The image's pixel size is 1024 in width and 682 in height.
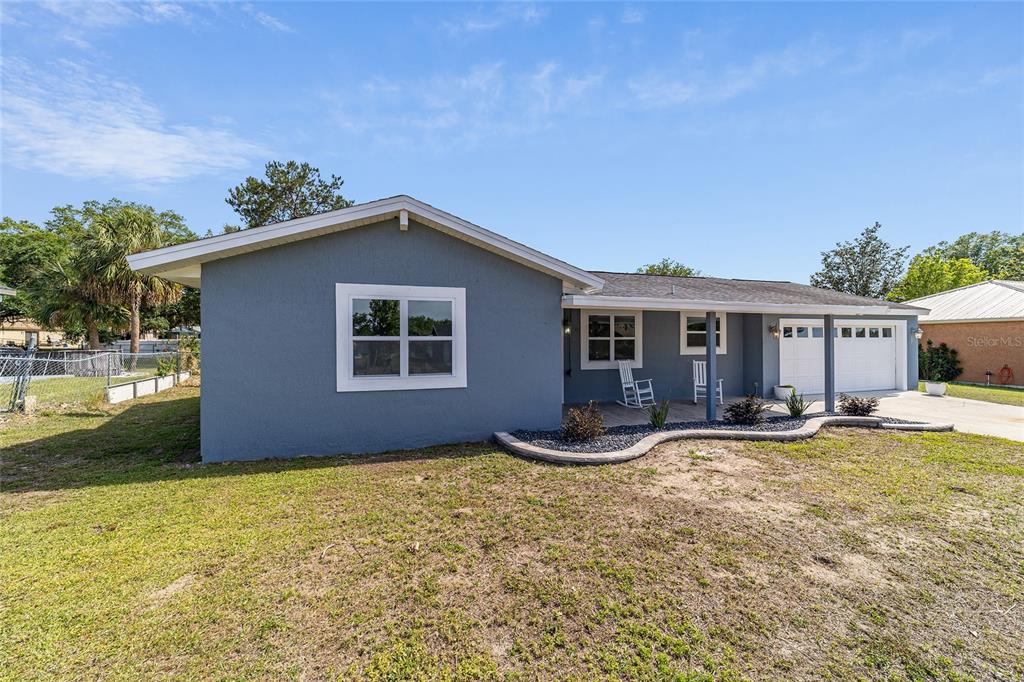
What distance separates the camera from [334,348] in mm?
6055

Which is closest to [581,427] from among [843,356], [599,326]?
[599,326]

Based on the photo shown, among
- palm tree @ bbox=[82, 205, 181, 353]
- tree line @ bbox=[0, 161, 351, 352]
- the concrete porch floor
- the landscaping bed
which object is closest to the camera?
the landscaping bed

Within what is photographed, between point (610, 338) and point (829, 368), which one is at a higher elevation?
point (610, 338)

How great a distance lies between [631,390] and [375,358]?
6147 mm

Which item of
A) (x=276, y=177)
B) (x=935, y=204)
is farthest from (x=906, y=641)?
(x=276, y=177)

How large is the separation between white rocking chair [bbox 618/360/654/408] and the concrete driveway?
260 cm

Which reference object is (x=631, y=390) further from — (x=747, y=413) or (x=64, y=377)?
(x=64, y=377)

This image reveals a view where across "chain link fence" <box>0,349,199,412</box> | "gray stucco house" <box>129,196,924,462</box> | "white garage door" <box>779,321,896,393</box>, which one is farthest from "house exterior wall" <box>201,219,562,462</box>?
"white garage door" <box>779,321,896,393</box>

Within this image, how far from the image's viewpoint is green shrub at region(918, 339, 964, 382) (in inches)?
660

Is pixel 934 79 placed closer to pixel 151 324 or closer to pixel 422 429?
pixel 422 429

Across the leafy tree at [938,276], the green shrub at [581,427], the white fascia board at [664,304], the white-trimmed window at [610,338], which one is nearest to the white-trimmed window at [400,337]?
the green shrub at [581,427]

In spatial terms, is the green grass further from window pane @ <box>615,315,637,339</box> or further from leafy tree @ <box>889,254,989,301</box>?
leafy tree @ <box>889,254,989,301</box>

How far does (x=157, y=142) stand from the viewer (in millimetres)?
10297

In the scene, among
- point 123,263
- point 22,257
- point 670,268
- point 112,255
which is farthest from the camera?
point 670,268
